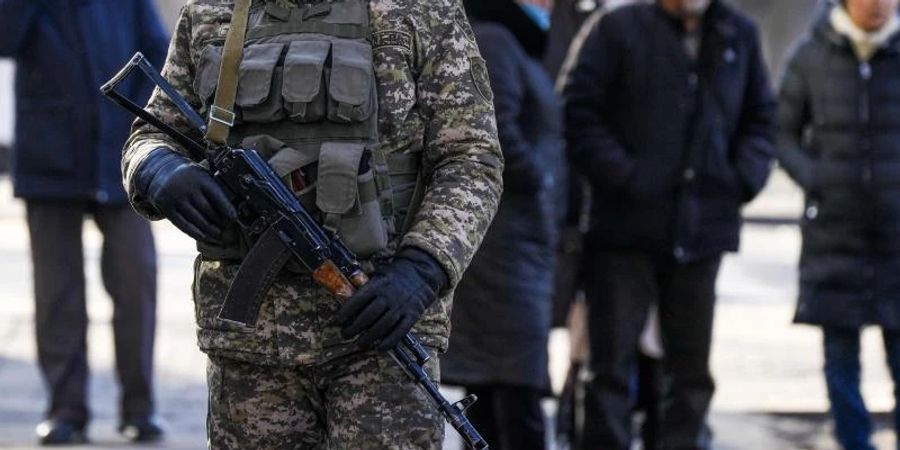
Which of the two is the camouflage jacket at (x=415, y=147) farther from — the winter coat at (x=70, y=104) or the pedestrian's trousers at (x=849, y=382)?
the pedestrian's trousers at (x=849, y=382)

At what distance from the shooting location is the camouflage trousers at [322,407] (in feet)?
11.1

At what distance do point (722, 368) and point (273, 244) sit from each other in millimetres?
5555

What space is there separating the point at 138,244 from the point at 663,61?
79.7 inches

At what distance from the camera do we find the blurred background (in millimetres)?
7027

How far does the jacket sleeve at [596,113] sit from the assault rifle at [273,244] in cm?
261

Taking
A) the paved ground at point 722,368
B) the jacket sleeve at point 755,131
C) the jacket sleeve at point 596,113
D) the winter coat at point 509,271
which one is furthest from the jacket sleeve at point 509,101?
the paved ground at point 722,368

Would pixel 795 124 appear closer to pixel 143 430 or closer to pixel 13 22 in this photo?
pixel 143 430

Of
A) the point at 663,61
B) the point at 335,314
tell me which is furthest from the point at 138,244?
the point at 335,314

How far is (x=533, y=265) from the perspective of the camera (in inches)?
218

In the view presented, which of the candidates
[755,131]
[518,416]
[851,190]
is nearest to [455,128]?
[518,416]

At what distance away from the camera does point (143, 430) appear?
6570 millimetres

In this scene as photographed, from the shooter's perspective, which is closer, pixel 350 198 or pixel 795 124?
pixel 350 198

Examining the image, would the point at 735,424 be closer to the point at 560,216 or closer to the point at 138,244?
the point at 560,216

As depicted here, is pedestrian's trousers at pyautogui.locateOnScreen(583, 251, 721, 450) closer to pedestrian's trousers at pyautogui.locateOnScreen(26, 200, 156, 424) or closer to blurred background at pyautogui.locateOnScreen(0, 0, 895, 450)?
blurred background at pyautogui.locateOnScreen(0, 0, 895, 450)
